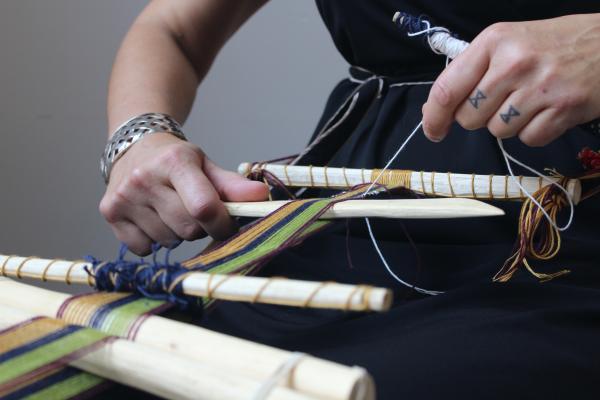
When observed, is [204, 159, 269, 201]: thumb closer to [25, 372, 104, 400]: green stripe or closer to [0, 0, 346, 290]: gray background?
[25, 372, 104, 400]: green stripe

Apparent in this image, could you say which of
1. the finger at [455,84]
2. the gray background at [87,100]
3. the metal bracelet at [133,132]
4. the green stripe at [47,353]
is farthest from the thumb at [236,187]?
the gray background at [87,100]

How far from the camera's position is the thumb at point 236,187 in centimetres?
78

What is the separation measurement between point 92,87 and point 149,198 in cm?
119

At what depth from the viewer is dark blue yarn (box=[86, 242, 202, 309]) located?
491 millimetres

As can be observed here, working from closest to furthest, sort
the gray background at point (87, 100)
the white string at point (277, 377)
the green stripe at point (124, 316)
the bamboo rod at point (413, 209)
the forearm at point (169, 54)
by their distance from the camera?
1. the white string at point (277, 377)
2. the green stripe at point (124, 316)
3. the bamboo rod at point (413, 209)
4. the forearm at point (169, 54)
5. the gray background at point (87, 100)

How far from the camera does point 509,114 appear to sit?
63cm

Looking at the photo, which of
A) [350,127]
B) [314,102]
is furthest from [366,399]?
[314,102]

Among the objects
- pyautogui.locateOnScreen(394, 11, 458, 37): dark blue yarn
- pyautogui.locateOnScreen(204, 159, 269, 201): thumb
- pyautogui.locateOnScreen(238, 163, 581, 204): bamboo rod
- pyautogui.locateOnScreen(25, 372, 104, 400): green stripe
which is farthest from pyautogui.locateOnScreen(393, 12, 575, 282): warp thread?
pyautogui.locateOnScreen(25, 372, 104, 400): green stripe

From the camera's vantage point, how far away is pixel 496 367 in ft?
1.58

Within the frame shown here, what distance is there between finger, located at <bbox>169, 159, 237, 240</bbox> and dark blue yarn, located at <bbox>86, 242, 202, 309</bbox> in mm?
203

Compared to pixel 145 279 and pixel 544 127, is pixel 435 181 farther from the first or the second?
pixel 145 279

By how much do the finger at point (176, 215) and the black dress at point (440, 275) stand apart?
100 millimetres

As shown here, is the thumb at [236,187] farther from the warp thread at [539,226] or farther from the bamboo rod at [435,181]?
the warp thread at [539,226]

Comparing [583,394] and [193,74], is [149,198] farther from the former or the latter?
[583,394]
